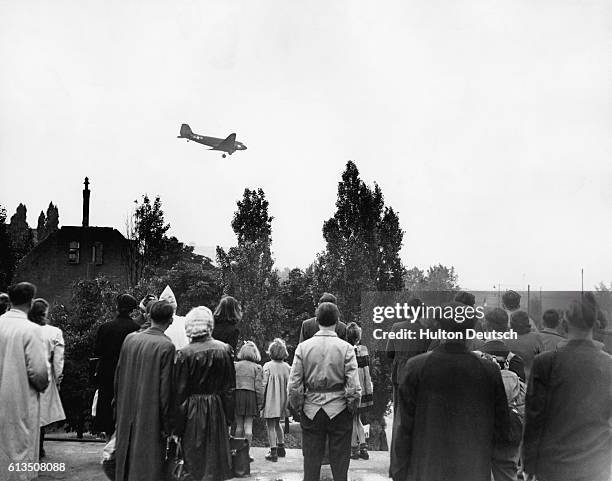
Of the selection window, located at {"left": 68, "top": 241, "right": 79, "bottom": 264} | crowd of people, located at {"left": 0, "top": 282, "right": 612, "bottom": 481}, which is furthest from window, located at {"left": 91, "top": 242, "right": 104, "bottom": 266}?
crowd of people, located at {"left": 0, "top": 282, "right": 612, "bottom": 481}

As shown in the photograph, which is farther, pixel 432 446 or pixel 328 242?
pixel 328 242

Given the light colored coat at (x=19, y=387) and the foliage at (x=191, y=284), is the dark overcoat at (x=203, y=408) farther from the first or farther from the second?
the foliage at (x=191, y=284)

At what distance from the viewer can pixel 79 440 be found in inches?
292

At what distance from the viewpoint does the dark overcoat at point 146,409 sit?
4.59m

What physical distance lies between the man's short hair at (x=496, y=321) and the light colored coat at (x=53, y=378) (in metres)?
4.03

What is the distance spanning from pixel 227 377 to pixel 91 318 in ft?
83.0

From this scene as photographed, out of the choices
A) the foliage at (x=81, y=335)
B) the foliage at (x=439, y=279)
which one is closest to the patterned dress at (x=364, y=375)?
the foliage at (x=81, y=335)

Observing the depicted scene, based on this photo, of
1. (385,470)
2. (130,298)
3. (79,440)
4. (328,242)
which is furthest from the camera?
(328,242)

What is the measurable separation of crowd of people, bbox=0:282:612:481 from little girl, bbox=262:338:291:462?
27mm

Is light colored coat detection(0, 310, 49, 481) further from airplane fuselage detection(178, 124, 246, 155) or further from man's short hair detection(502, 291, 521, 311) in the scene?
airplane fuselage detection(178, 124, 246, 155)

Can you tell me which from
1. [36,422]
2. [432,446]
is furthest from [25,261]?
[432,446]

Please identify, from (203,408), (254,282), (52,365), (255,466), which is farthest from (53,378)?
Answer: (254,282)

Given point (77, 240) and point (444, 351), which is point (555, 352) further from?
point (77, 240)

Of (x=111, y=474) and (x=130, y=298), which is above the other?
(x=130, y=298)
